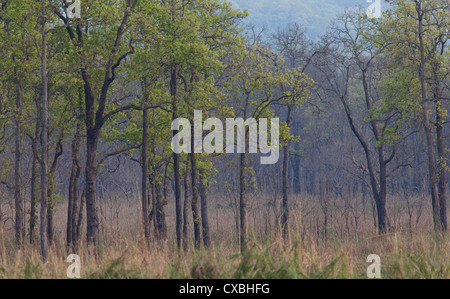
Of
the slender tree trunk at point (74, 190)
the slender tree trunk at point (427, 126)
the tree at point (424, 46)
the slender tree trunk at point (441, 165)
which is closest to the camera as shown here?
the slender tree trunk at point (74, 190)

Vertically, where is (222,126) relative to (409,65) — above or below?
below

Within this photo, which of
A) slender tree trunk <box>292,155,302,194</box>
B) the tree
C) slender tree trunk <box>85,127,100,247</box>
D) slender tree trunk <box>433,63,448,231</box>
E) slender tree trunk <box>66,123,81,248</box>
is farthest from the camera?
slender tree trunk <box>292,155,302,194</box>

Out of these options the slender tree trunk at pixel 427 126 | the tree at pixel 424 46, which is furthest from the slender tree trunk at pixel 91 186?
the slender tree trunk at pixel 427 126

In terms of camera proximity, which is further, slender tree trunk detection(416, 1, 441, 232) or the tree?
the tree

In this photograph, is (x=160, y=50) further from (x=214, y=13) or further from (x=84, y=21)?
(x=214, y=13)

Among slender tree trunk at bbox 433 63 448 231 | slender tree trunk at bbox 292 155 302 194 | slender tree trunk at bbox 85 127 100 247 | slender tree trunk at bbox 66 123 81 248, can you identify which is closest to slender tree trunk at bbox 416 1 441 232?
slender tree trunk at bbox 433 63 448 231

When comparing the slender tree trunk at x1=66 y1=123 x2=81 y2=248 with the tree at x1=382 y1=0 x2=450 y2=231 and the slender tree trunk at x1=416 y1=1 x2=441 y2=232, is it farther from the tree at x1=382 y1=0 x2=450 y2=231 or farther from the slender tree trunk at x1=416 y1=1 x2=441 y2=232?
the slender tree trunk at x1=416 y1=1 x2=441 y2=232

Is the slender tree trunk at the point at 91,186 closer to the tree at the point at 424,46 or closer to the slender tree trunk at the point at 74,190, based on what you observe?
the slender tree trunk at the point at 74,190

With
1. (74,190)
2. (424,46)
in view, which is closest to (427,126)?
(424,46)

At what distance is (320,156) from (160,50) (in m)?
36.7

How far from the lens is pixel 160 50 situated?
18078 millimetres

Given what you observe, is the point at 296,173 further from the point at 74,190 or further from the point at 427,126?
the point at 74,190
